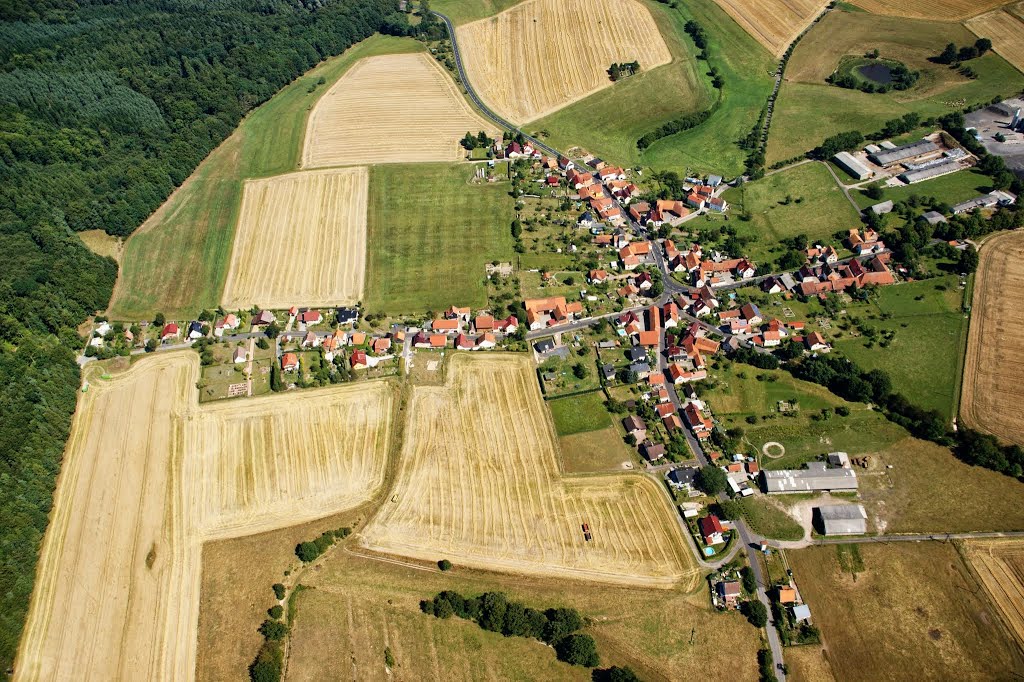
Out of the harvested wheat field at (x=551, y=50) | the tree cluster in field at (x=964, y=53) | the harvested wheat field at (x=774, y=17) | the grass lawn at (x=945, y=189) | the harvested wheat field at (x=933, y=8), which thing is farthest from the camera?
the harvested wheat field at (x=774, y=17)

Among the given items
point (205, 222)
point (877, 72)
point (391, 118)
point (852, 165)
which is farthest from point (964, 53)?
point (205, 222)

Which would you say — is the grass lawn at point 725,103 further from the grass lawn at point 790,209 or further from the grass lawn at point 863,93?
the grass lawn at point 790,209

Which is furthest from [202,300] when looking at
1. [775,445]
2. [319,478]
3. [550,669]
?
[775,445]

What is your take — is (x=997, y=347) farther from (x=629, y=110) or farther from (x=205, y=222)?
(x=205, y=222)

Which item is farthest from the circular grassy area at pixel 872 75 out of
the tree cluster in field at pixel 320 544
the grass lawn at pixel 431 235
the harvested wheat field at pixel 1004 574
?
the tree cluster in field at pixel 320 544

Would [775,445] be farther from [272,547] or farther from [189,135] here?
[189,135]

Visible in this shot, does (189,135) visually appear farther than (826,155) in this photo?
Yes

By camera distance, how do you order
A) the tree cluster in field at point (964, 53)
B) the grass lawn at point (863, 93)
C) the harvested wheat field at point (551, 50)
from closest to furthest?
the grass lawn at point (863, 93), the tree cluster in field at point (964, 53), the harvested wheat field at point (551, 50)
